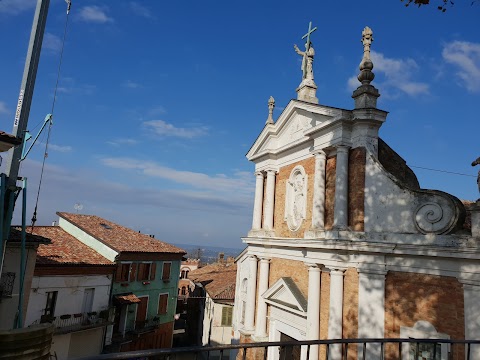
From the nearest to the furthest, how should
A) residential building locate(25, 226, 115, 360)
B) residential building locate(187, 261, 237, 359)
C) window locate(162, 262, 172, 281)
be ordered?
residential building locate(25, 226, 115, 360) < window locate(162, 262, 172, 281) < residential building locate(187, 261, 237, 359)

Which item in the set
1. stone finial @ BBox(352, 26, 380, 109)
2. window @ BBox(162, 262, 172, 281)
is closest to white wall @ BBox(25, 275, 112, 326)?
window @ BBox(162, 262, 172, 281)

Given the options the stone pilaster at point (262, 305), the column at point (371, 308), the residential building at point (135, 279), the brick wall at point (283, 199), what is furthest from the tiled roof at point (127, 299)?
the column at point (371, 308)

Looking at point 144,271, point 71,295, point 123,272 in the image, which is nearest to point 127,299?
point 123,272

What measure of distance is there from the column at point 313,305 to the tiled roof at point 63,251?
13.5 metres

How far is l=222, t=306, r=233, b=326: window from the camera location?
88.2ft

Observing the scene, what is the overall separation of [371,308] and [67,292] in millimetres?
16068

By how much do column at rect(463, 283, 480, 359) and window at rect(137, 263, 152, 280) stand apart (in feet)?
66.2

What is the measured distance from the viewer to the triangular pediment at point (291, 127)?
11758mm

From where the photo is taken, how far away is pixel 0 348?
231 cm

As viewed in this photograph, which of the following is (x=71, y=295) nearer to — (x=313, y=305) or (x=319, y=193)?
(x=313, y=305)

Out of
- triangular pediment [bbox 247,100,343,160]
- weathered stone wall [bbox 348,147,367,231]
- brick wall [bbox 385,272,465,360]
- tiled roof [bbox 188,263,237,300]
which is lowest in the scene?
tiled roof [bbox 188,263,237,300]

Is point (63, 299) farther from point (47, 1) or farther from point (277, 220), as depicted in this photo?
point (47, 1)

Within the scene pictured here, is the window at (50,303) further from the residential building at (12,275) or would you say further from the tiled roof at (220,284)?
the tiled roof at (220,284)

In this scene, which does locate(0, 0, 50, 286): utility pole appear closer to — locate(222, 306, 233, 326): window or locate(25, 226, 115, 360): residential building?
locate(25, 226, 115, 360): residential building
